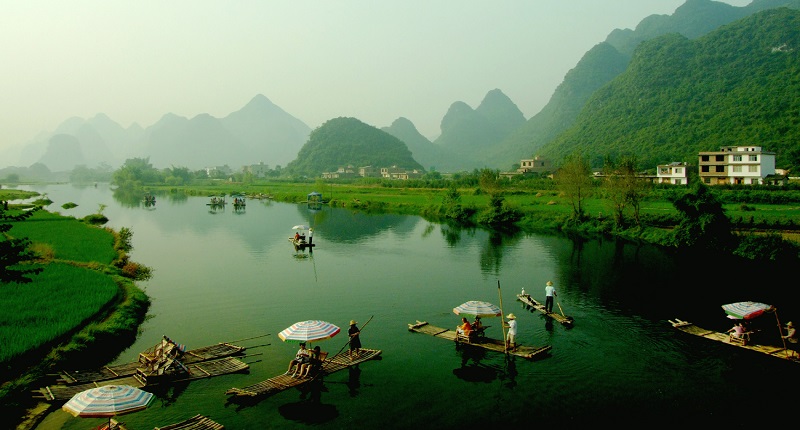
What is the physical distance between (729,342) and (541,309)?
8.03m

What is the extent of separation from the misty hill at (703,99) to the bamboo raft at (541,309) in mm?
75928

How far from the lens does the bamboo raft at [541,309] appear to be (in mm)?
24406

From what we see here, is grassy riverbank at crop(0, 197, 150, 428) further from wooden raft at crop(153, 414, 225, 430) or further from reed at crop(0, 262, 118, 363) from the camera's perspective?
wooden raft at crop(153, 414, 225, 430)

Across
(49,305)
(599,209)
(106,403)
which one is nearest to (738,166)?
(599,209)

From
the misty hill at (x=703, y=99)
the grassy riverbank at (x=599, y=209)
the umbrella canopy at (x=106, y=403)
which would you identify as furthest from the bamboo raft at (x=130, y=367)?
the misty hill at (x=703, y=99)

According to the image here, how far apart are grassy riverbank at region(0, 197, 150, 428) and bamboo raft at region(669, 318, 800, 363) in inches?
938

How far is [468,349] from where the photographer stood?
21188mm

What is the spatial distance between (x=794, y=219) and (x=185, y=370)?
167 feet

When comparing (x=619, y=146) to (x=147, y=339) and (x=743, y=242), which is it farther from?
(x=147, y=339)

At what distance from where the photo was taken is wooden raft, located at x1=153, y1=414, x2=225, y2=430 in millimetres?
14133

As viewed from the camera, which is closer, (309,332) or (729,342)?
(309,332)

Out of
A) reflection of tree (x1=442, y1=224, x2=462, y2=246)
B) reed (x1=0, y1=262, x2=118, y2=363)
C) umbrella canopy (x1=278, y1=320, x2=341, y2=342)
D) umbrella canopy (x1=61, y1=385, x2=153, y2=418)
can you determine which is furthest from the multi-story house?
umbrella canopy (x1=61, y1=385, x2=153, y2=418)

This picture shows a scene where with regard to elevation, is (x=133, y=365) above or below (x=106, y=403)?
below

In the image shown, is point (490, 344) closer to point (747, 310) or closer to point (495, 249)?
point (747, 310)
